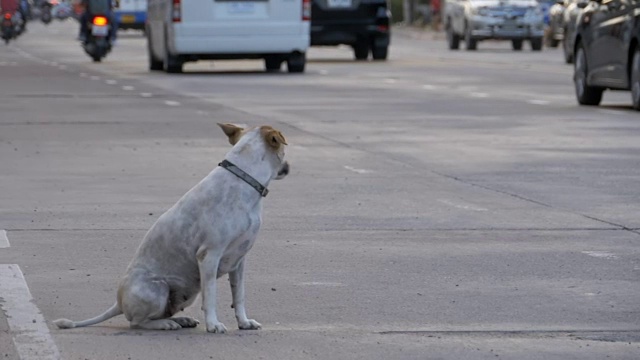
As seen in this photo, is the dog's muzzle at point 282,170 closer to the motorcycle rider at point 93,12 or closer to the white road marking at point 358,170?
the white road marking at point 358,170

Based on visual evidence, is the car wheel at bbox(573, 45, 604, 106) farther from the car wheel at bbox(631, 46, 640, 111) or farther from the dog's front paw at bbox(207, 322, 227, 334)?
the dog's front paw at bbox(207, 322, 227, 334)

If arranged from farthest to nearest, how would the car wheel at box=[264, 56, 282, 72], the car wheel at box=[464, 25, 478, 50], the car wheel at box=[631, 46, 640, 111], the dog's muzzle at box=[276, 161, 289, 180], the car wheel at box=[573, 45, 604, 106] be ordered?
the car wheel at box=[464, 25, 478, 50] → the car wheel at box=[264, 56, 282, 72] → the car wheel at box=[573, 45, 604, 106] → the car wheel at box=[631, 46, 640, 111] → the dog's muzzle at box=[276, 161, 289, 180]

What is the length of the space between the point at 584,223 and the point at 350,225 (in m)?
1.40

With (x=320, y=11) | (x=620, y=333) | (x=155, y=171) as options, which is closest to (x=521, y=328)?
(x=620, y=333)

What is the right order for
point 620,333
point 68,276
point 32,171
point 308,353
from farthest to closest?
point 32,171
point 68,276
point 620,333
point 308,353

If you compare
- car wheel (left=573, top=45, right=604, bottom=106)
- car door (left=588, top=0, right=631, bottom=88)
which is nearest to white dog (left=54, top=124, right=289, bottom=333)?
car door (left=588, top=0, right=631, bottom=88)

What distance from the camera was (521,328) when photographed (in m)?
7.25

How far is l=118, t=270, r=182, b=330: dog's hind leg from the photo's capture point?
6910mm

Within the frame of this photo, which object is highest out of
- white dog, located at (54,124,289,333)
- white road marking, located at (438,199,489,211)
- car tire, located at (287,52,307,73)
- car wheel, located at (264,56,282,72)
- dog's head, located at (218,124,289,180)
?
dog's head, located at (218,124,289,180)

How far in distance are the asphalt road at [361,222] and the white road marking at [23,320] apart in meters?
0.02

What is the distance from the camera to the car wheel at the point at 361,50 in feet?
123

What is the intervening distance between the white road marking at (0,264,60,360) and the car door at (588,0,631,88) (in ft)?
43.2

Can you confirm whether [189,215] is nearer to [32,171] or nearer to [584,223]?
[584,223]

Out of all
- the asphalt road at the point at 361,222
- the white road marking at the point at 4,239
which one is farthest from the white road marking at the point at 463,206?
the white road marking at the point at 4,239
